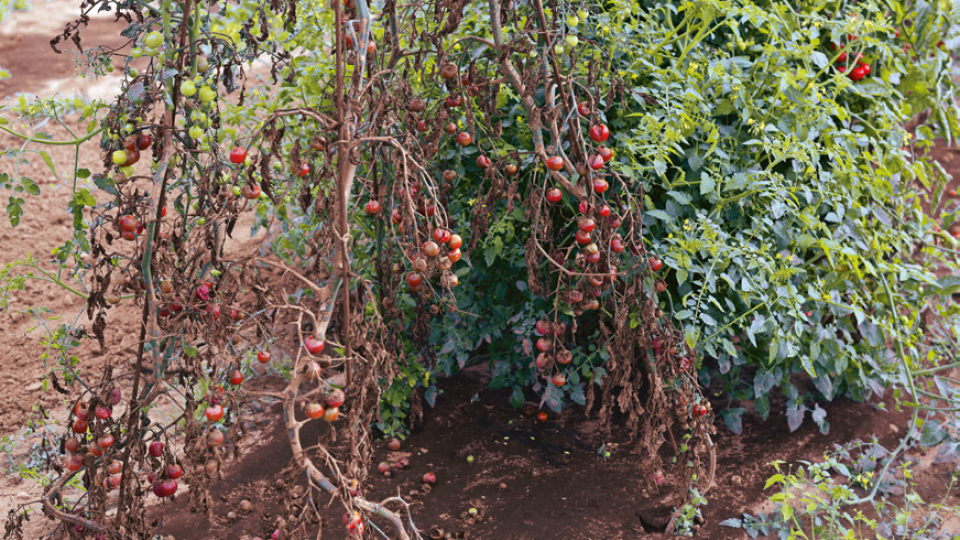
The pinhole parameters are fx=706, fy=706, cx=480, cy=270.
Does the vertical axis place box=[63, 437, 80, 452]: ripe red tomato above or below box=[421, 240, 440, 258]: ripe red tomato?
below

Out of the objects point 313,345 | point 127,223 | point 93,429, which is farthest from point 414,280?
point 93,429

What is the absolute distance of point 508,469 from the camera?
284 cm

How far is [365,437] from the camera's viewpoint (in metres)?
1.81

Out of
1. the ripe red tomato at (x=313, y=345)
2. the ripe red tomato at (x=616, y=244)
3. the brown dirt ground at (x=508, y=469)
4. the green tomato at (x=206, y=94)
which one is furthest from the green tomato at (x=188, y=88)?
the brown dirt ground at (x=508, y=469)

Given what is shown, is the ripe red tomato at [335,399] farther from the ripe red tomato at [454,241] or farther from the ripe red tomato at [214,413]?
the ripe red tomato at [454,241]

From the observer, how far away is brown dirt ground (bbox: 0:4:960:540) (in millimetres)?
2547

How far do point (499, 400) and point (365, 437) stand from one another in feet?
4.92

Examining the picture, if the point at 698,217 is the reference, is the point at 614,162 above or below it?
above

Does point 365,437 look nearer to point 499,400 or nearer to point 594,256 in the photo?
point 594,256

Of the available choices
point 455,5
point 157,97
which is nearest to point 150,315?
point 157,97

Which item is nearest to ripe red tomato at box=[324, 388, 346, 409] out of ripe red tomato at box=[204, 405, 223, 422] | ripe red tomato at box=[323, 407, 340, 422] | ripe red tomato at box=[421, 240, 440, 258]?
ripe red tomato at box=[323, 407, 340, 422]

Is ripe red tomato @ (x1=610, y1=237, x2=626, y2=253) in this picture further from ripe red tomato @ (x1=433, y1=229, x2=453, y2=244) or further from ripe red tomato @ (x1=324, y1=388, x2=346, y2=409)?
ripe red tomato @ (x1=324, y1=388, x2=346, y2=409)

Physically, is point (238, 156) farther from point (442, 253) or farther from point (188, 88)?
point (442, 253)

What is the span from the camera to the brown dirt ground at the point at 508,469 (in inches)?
100
